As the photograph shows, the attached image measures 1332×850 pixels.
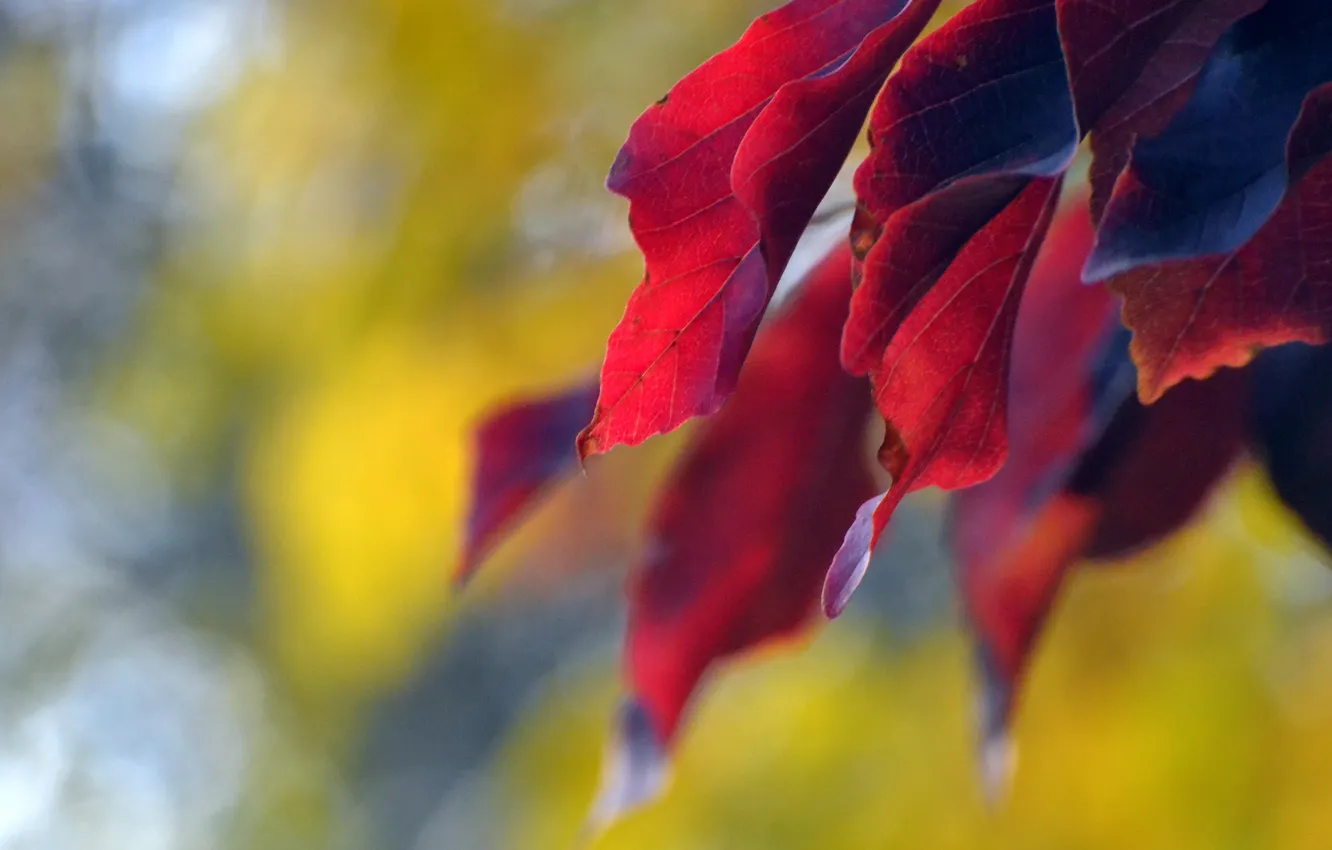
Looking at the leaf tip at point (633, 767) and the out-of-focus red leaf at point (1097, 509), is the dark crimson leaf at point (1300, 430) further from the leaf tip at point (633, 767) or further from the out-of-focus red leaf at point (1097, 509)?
the leaf tip at point (633, 767)

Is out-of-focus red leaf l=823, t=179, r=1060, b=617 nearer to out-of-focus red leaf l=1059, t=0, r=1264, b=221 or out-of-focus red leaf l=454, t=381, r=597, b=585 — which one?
out-of-focus red leaf l=1059, t=0, r=1264, b=221

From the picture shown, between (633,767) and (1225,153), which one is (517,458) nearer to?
(633,767)

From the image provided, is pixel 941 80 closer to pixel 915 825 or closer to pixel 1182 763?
pixel 1182 763

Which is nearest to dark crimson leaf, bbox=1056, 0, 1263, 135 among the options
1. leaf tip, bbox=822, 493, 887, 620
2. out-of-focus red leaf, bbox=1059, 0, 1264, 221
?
out-of-focus red leaf, bbox=1059, 0, 1264, 221

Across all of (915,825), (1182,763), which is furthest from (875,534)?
(915,825)

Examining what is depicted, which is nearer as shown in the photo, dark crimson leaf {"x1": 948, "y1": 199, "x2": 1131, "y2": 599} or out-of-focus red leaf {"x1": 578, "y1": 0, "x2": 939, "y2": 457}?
out-of-focus red leaf {"x1": 578, "y1": 0, "x2": 939, "y2": 457}

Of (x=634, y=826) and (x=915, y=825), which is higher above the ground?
(x=634, y=826)
